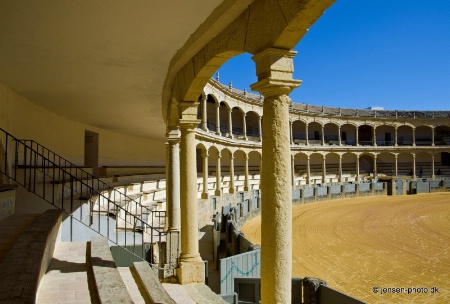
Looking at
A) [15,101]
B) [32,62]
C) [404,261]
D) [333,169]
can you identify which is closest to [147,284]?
[32,62]

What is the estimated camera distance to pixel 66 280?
15.4 ft

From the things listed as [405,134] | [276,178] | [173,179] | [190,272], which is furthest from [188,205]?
[405,134]

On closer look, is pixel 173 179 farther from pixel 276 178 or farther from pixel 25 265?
pixel 276 178

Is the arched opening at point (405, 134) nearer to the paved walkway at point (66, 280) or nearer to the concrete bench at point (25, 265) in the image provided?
the paved walkway at point (66, 280)

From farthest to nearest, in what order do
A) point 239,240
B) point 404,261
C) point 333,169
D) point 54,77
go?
point 333,169 < point 404,261 < point 239,240 < point 54,77

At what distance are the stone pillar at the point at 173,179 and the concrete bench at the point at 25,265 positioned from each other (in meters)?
3.71

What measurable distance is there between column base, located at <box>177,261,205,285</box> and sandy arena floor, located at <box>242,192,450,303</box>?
369 cm

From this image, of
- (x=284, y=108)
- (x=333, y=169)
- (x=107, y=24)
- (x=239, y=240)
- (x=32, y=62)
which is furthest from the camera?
(x=333, y=169)

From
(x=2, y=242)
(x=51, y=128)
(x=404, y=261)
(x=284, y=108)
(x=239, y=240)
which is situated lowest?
(x=404, y=261)

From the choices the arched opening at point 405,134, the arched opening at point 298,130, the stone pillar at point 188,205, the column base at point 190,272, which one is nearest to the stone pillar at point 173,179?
the stone pillar at point 188,205

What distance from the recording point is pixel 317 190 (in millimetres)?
27719

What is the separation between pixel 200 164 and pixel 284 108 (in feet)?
79.1

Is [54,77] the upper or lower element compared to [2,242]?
upper

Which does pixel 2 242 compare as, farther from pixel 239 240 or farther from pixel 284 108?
pixel 239 240
